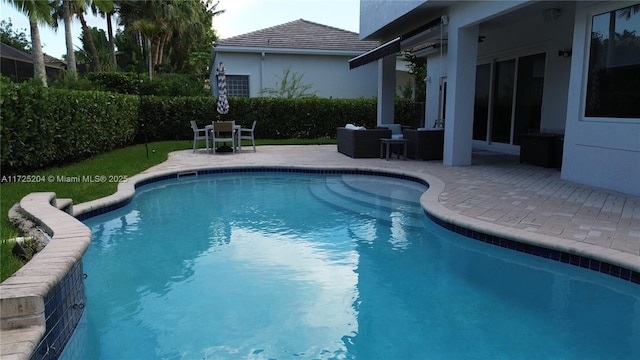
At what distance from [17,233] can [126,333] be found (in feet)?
6.72

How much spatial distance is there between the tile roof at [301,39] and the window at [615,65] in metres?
15.3

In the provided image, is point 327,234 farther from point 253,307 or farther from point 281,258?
point 253,307

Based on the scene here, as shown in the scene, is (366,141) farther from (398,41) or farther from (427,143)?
(398,41)

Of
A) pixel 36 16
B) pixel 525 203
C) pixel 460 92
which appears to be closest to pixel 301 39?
pixel 36 16

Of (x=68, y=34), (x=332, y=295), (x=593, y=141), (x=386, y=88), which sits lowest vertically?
(x=332, y=295)

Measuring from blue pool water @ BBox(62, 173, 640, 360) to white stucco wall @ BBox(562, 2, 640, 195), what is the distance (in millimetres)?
3458

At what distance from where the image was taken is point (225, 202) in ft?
27.1

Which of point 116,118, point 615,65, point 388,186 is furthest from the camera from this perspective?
point 116,118

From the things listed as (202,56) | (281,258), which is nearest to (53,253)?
(281,258)

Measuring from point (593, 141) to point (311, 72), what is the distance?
53.7ft

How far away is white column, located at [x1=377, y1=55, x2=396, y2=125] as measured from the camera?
14.9 metres

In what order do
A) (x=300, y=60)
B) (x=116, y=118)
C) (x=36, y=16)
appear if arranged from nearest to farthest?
(x=116, y=118) < (x=36, y=16) < (x=300, y=60)

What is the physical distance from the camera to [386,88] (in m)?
15.2

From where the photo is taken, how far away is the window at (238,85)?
2169 cm
